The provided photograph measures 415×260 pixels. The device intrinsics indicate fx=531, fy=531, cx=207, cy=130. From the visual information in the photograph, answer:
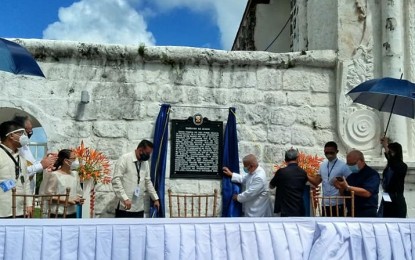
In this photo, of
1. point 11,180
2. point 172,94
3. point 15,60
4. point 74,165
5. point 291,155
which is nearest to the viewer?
point 11,180

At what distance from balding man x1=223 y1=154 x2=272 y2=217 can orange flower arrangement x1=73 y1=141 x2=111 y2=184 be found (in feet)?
5.71

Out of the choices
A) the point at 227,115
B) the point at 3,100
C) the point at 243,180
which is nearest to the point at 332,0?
the point at 227,115

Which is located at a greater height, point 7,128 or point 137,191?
point 7,128

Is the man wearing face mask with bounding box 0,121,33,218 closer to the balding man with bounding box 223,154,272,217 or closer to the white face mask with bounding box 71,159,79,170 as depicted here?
the white face mask with bounding box 71,159,79,170

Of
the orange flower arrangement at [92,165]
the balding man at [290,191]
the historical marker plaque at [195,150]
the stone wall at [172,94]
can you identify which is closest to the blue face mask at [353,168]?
→ the balding man at [290,191]

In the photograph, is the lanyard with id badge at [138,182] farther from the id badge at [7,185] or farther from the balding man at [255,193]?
the id badge at [7,185]

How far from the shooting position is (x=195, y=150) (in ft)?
23.9

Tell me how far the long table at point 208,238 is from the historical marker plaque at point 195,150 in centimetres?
340

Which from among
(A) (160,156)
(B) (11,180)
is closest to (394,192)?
(A) (160,156)

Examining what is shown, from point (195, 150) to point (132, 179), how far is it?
1126 millimetres

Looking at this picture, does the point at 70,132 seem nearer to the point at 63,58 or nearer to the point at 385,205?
the point at 63,58

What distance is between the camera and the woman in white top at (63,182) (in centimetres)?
A: 568

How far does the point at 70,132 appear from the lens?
7.13 m

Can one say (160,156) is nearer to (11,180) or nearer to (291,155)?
(291,155)
